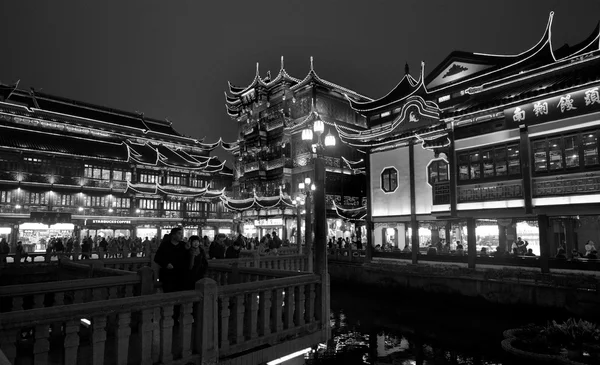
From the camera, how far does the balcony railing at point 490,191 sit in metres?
19.3

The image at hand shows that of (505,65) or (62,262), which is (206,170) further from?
(62,262)

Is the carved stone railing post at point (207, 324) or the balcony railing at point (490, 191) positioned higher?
the balcony railing at point (490, 191)

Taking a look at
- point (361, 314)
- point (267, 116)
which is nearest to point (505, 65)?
point (361, 314)

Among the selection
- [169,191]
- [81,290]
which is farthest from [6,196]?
[81,290]

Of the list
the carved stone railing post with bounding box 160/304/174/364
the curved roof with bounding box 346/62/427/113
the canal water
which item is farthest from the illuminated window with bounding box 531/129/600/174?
the carved stone railing post with bounding box 160/304/174/364

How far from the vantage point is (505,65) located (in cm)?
2225

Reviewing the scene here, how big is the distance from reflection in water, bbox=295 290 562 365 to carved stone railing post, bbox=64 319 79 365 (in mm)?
5413

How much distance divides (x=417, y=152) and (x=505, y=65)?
6516 millimetres

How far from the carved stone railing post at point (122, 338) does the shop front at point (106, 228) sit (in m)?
40.7

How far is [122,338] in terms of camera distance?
4.77 metres

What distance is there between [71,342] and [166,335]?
1.10m

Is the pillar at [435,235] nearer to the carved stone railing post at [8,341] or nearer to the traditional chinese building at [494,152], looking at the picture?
the traditional chinese building at [494,152]

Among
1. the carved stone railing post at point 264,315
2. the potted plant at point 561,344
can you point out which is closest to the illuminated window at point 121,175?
the potted plant at point 561,344

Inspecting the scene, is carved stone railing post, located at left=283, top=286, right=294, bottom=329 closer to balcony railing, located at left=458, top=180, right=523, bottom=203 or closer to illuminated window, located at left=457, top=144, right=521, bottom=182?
balcony railing, located at left=458, top=180, right=523, bottom=203
